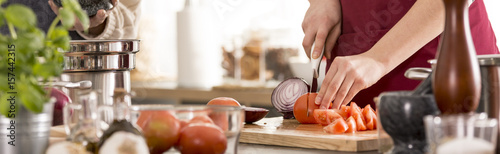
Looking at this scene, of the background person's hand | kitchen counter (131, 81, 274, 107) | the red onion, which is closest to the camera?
the background person's hand

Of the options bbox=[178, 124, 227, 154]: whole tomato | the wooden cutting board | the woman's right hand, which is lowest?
the wooden cutting board

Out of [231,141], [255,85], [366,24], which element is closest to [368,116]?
[366,24]

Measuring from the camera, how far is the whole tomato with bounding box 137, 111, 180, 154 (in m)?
0.92

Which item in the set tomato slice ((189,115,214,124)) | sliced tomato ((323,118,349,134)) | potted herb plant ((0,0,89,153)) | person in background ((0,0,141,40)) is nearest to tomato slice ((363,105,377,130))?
sliced tomato ((323,118,349,134))

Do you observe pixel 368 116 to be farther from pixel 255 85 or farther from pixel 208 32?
pixel 208 32

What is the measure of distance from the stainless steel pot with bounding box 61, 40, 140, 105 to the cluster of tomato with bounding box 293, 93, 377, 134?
1.54ft

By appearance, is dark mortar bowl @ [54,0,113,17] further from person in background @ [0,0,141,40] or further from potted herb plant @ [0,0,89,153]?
potted herb plant @ [0,0,89,153]

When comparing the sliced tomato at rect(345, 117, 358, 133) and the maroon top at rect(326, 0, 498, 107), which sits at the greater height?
the maroon top at rect(326, 0, 498, 107)

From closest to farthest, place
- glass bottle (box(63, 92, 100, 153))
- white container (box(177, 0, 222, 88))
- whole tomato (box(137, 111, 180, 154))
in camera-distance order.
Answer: glass bottle (box(63, 92, 100, 153)), whole tomato (box(137, 111, 180, 154)), white container (box(177, 0, 222, 88))

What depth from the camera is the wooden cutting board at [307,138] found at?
1.31 metres

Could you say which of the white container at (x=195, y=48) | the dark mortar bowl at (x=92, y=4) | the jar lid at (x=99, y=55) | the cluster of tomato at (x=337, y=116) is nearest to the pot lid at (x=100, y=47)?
the jar lid at (x=99, y=55)

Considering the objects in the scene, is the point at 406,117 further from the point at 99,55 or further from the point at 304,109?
the point at 99,55

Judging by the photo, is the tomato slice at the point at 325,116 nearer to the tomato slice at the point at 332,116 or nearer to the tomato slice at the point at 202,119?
the tomato slice at the point at 332,116

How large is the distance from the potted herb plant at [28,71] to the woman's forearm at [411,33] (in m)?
1.04
